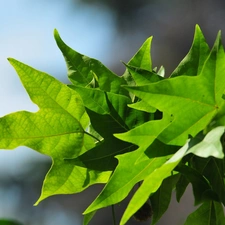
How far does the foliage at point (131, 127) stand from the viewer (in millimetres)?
481

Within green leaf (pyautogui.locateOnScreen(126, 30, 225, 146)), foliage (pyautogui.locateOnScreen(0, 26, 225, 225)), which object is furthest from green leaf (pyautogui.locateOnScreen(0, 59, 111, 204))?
green leaf (pyautogui.locateOnScreen(126, 30, 225, 146))

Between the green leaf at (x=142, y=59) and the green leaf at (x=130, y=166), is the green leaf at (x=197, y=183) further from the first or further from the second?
the green leaf at (x=142, y=59)

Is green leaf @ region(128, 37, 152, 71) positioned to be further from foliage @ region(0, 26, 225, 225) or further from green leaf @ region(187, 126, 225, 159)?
green leaf @ region(187, 126, 225, 159)

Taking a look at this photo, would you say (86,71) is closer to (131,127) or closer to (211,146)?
(131,127)

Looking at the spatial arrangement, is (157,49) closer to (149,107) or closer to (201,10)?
(201,10)

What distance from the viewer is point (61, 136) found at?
57cm

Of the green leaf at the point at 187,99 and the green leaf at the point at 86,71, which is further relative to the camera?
the green leaf at the point at 86,71

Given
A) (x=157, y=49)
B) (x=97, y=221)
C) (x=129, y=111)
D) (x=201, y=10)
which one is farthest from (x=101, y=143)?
(x=201, y=10)

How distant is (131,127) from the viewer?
563 millimetres

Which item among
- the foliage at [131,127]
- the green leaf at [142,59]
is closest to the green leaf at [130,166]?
the foliage at [131,127]

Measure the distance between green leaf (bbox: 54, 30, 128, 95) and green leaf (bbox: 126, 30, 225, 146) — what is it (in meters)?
0.10

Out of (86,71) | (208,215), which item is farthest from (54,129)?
(208,215)

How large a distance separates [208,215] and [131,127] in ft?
0.38

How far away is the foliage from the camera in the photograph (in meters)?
0.48
